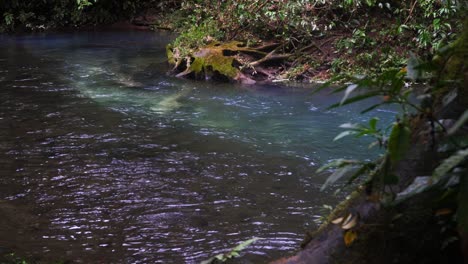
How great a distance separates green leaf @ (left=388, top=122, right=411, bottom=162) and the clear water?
2564 millimetres

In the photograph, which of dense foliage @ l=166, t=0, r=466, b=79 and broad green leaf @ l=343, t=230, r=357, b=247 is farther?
dense foliage @ l=166, t=0, r=466, b=79

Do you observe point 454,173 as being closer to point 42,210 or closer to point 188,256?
point 188,256

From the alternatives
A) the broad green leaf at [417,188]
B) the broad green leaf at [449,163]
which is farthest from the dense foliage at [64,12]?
the broad green leaf at [449,163]

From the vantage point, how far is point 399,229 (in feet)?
5.58

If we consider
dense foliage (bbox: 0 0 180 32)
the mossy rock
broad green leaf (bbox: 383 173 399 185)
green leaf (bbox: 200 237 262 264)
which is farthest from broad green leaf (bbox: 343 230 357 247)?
dense foliage (bbox: 0 0 180 32)

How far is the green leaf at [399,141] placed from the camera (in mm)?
1431

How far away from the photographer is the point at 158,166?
5840 mm

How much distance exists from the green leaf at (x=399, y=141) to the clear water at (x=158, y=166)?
2.56 m

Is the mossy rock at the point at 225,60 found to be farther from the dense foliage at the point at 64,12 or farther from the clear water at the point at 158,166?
the dense foliage at the point at 64,12

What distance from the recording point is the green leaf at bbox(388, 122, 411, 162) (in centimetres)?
143

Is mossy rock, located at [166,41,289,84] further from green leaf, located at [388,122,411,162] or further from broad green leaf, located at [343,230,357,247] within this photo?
green leaf, located at [388,122,411,162]

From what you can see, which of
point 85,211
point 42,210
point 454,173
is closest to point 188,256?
point 85,211

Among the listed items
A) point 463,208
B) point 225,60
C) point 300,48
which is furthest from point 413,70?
point 300,48

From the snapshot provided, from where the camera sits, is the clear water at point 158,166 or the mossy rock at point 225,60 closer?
the clear water at point 158,166
